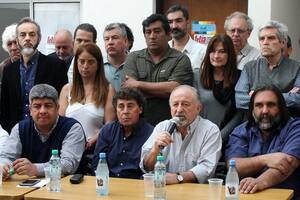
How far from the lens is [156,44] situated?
4.98m

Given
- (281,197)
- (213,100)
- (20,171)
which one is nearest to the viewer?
(281,197)

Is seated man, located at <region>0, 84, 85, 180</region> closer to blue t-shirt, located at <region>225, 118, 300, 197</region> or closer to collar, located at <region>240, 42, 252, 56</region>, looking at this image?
blue t-shirt, located at <region>225, 118, 300, 197</region>

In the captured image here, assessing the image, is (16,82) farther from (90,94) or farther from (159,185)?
(159,185)

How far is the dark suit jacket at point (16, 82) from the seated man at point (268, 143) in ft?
6.08

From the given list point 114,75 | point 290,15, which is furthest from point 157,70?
point 290,15

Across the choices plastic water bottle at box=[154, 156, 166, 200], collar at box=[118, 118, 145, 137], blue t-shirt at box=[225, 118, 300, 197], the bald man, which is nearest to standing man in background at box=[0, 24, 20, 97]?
the bald man

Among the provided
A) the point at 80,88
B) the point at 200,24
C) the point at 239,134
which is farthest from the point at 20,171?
the point at 200,24

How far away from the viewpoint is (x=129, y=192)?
144 inches

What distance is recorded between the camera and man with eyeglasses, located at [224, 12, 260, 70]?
525 centimetres

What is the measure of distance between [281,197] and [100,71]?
2.03 metres

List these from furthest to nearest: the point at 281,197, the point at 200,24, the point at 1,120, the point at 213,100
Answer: the point at 200,24
the point at 1,120
the point at 213,100
the point at 281,197

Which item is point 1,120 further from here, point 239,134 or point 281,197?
point 281,197

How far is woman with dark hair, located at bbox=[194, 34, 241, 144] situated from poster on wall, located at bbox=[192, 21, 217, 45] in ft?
9.13

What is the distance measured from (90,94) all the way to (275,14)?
3.07 metres
